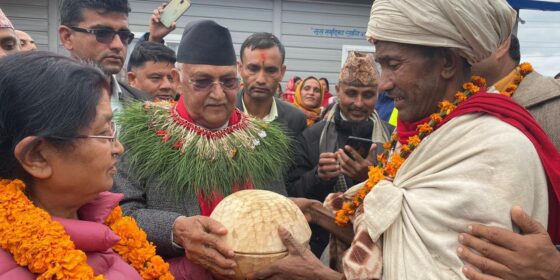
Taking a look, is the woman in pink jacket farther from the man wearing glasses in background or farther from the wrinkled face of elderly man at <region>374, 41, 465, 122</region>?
the man wearing glasses in background

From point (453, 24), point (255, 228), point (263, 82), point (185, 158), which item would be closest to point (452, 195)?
point (453, 24)

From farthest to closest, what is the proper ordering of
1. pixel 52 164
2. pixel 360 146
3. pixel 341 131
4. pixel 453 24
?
pixel 341 131, pixel 360 146, pixel 453 24, pixel 52 164

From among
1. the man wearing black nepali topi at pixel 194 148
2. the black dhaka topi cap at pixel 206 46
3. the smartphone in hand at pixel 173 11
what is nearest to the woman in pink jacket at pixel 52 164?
the man wearing black nepali topi at pixel 194 148

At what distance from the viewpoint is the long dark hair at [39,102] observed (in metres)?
1.94

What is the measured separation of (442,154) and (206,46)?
59.8 inches

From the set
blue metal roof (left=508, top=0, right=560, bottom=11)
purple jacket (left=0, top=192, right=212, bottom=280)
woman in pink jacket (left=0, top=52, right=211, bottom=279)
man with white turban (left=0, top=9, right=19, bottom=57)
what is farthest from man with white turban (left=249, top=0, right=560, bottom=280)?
blue metal roof (left=508, top=0, right=560, bottom=11)

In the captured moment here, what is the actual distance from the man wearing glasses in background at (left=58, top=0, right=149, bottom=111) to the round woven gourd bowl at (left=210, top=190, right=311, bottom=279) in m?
1.82

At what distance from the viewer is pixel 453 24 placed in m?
2.31

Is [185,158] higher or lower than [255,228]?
higher

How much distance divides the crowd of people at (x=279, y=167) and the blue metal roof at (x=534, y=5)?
5.35 m

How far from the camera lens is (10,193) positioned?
1961mm

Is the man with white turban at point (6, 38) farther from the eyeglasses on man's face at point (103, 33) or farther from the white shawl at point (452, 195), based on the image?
the white shawl at point (452, 195)

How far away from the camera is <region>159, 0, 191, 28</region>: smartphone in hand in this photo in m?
4.46

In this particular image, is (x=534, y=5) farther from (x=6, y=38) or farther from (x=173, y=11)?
(x=6, y=38)
